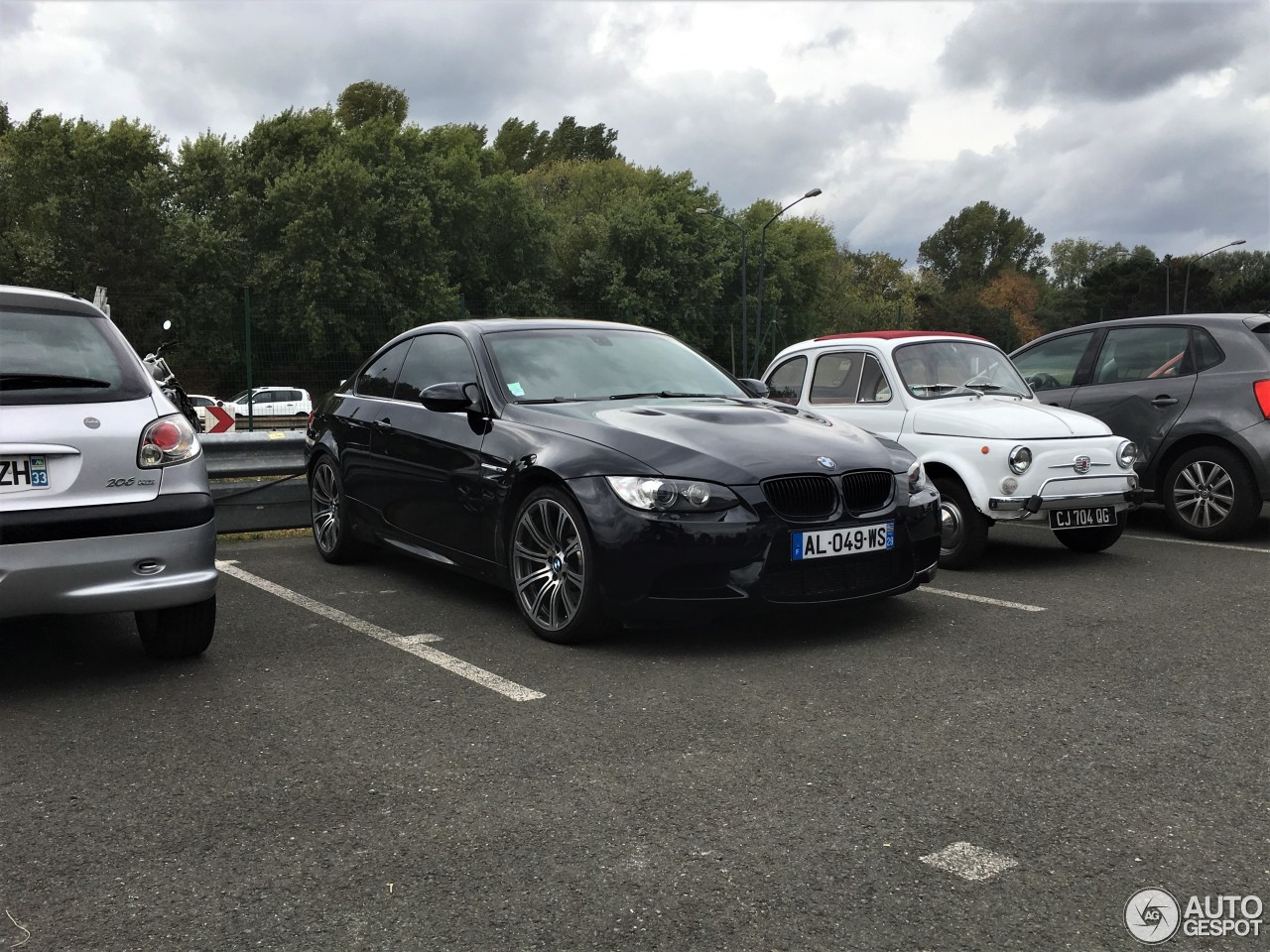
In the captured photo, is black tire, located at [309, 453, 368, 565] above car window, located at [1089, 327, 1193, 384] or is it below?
below

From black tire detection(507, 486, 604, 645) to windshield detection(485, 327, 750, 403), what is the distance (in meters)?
0.77

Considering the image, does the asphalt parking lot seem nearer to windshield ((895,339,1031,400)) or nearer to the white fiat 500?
the white fiat 500

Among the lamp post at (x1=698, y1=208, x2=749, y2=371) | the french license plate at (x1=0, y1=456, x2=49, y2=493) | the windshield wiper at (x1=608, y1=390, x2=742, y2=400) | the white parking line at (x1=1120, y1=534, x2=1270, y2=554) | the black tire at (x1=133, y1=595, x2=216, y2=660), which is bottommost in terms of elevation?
the white parking line at (x1=1120, y1=534, x2=1270, y2=554)

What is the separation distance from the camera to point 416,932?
2578mm

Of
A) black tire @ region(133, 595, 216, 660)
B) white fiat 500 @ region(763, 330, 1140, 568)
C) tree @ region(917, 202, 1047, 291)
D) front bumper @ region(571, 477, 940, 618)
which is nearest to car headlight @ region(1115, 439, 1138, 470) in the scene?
white fiat 500 @ region(763, 330, 1140, 568)

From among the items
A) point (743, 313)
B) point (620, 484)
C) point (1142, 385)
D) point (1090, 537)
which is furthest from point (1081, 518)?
point (743, 313)

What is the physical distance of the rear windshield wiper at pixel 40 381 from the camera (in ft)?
14.4

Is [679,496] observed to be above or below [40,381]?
below

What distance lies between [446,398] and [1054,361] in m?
5.90

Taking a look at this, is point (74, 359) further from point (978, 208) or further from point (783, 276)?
point (978, 208)

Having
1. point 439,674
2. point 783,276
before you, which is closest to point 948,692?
point 439,674

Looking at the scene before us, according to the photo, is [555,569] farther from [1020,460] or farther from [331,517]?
[1020,460]

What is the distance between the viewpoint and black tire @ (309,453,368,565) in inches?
288

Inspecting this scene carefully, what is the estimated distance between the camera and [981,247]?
4975 inches
